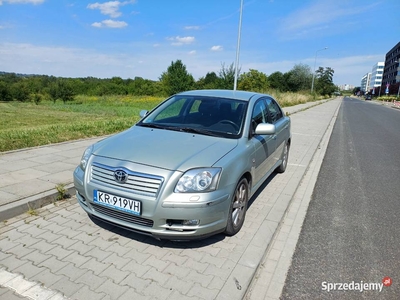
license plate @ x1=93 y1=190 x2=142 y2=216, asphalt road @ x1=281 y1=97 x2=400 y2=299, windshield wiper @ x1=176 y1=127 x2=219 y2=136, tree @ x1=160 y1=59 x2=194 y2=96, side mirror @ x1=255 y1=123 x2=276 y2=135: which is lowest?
asphalt road @ x1=281 y1=97 x2=400 y2=299

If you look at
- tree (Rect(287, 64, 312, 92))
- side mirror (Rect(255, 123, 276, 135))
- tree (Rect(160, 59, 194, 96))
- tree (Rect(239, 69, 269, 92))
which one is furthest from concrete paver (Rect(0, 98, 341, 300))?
tree (Rect(239, 69, 269, 92))

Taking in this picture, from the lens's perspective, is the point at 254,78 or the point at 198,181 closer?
the point at 198,181

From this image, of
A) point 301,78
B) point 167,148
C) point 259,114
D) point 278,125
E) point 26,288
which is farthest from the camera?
point 301,78

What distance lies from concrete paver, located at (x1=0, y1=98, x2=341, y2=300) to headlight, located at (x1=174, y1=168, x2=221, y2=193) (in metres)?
0.73

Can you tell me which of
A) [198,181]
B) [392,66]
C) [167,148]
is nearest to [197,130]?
[167,148]

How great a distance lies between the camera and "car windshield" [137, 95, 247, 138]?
356 cm

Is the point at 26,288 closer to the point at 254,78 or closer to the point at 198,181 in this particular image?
the point at 198,181

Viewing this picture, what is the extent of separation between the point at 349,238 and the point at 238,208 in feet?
4.66

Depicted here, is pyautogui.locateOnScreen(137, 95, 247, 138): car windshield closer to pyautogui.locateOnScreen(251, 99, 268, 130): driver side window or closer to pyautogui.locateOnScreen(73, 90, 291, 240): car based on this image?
pyautogui.locateOnScreen(73, 90, 291, 240): car

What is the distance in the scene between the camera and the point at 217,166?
2.71 meters

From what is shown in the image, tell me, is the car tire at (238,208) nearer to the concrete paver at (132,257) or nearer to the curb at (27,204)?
the concrete paver at (132,257)

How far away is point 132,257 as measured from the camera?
2.70 m

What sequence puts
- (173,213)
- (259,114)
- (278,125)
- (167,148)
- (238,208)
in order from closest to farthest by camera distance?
(173,213) < (167,148) < (238,208) < (259,114) < (278,125)

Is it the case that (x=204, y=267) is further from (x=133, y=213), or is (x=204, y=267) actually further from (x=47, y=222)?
(x=47, y=222)
